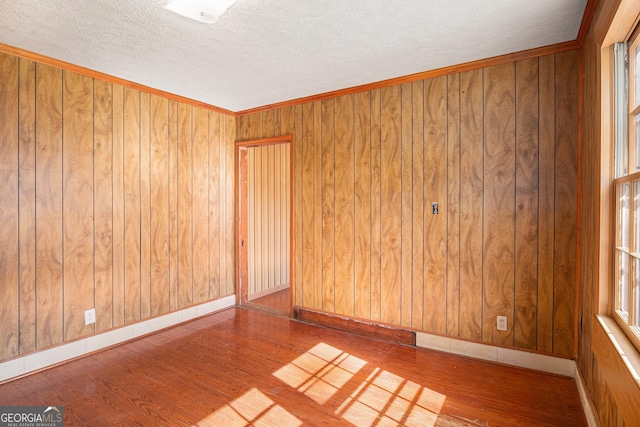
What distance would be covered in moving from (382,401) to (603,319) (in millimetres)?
1404

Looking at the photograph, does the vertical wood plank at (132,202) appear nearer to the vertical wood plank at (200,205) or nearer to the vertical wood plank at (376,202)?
the vertical wood plank at (200,205)

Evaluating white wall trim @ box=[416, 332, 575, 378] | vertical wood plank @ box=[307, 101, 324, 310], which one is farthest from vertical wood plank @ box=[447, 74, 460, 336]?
vertical wood plank @ box=[307, 101, 324, 310]

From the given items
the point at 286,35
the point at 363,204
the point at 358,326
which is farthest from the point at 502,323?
the point at 286,35

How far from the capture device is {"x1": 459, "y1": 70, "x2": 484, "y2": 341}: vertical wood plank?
9.44ft

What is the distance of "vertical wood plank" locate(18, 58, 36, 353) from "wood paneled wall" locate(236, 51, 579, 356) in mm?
2393

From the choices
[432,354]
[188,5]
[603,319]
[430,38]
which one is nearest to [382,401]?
[432,354]

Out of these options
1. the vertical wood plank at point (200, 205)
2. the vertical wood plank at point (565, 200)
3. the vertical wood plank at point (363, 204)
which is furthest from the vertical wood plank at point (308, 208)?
the vertical wood plank at point (565, 200)

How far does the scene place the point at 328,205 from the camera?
146 inches

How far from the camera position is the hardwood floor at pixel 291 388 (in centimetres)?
214

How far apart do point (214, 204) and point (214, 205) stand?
1 cm

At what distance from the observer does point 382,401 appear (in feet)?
7.59

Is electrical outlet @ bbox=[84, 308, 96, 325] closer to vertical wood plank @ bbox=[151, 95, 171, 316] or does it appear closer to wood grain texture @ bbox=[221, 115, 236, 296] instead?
vertical wood plank @ bbox=[151, 95, 171, 316]

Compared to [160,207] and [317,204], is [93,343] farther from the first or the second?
[317,204]

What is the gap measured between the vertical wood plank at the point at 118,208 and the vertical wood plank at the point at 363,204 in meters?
2.34
